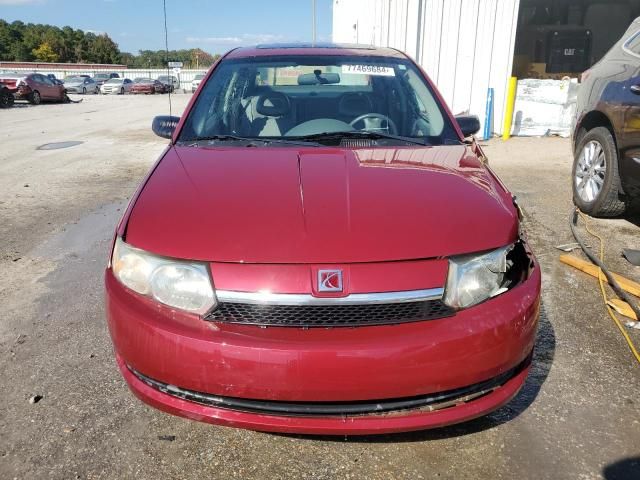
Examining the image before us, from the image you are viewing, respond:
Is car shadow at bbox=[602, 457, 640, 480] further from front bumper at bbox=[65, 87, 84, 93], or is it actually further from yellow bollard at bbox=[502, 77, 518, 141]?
front bumper at bbox=[65, 87, 84, 93]

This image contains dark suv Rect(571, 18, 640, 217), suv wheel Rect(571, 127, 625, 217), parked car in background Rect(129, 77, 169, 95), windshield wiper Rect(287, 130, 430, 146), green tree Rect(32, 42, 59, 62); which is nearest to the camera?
windshield wiper Rect(287, 130, 430, 146)

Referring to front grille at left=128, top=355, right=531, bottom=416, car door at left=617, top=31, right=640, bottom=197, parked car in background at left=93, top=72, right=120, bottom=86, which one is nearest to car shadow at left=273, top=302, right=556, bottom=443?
front grille at left=128, top=355, right=531, bottom=416

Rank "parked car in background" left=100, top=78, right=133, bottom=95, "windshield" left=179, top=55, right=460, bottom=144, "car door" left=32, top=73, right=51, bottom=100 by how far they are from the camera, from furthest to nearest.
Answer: "parked car in background" left=100, top=78, right=133, bottom=95 < "car door" left=32, top=73, right=51, bottom=100 < "windshield" left=179, top=55, right=460, bottom=144

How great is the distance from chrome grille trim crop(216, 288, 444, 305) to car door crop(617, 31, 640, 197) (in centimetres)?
326

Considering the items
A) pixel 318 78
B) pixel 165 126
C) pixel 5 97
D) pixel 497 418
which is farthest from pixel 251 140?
pixel 5 97

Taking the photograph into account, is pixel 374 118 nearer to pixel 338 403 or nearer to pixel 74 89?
pixel 338 403

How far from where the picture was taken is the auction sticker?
3.22m

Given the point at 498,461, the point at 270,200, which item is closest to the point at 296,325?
the point at 270,200

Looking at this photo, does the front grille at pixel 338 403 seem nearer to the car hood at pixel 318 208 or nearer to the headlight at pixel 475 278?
the headlight at pixel 475 278

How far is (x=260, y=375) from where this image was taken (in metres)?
1.63

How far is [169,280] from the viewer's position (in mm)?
1774

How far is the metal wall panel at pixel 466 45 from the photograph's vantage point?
1022 cm

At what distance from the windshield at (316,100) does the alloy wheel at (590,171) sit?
245cm

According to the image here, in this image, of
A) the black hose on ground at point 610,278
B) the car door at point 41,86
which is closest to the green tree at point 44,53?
the car door at point 41,86
